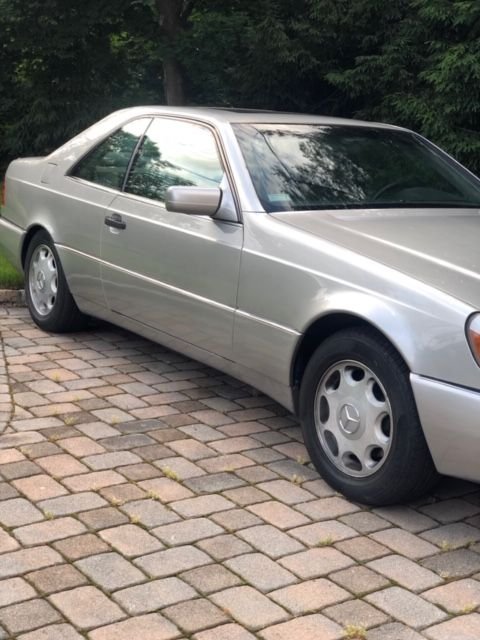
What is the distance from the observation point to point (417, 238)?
416cm

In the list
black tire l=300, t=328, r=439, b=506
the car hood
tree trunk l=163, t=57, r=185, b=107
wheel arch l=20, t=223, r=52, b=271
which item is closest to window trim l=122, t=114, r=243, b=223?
the car hood

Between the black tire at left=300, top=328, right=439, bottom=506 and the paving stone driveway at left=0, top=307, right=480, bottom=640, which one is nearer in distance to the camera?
the paving stone driveway at left=0, top=307, right=480, bottom=640

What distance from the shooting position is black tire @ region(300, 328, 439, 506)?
3652 millimetres

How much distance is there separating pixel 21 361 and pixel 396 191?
2.49 metres

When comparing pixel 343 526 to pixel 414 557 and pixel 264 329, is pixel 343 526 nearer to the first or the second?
pixel 414 557

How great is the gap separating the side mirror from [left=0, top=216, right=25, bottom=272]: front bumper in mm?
2344

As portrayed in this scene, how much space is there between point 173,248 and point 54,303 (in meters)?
1.69

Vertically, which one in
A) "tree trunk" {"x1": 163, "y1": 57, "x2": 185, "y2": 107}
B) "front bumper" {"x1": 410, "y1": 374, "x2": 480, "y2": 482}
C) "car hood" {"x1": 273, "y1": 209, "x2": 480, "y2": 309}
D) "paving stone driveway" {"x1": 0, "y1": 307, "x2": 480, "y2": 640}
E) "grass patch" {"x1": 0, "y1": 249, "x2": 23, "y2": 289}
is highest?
"tree trunk" {"x1": 163, "y1": 57, "x2": 185, "y2": 107}

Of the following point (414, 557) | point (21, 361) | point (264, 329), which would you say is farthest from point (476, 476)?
point (21, 361)

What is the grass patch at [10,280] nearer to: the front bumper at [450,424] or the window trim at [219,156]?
the window trim at [219,156]

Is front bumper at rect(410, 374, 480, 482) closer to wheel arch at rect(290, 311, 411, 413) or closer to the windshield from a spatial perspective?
wheel arch at rect(290, 311, 411, 413)

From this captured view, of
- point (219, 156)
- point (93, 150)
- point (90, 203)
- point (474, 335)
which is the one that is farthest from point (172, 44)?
A: point (474, 335)

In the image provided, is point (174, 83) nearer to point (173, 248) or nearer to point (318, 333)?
point (173, 248)

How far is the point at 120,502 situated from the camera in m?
3.81
